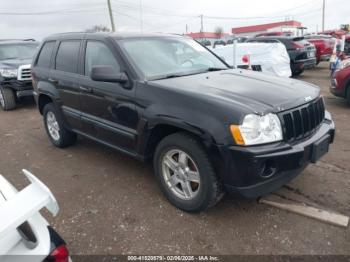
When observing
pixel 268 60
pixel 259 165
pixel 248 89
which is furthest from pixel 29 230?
pixel 268 60

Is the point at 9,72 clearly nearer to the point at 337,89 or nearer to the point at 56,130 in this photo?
the point at 56,130

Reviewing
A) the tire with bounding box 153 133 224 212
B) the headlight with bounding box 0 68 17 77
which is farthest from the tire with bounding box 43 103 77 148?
the headlight with bounding box 0 68 17 77

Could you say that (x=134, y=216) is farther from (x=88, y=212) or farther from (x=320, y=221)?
(x=320, y=221)

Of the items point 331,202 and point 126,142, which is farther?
point 126,142

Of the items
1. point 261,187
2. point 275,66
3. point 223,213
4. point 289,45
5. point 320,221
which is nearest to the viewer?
point 261,187

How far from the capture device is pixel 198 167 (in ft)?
9.02

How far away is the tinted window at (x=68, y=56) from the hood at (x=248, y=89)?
164 cm

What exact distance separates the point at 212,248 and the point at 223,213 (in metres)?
0.52

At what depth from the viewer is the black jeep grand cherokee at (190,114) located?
8.27ft

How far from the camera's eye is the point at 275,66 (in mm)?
9367

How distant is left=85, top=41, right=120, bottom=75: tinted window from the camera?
3552 millimetres

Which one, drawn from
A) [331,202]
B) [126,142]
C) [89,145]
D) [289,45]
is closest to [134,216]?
[126,142]

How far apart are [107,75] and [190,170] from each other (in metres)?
1.30

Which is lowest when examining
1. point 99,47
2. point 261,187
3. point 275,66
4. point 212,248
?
point 212,248
